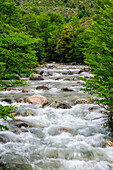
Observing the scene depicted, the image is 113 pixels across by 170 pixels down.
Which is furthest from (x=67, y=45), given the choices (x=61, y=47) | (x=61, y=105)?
(x=61, y=105)

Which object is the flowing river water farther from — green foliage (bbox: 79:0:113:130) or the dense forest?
green foliage (bbox: 79:0:113:130)

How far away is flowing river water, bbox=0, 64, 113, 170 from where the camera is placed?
5529 mm

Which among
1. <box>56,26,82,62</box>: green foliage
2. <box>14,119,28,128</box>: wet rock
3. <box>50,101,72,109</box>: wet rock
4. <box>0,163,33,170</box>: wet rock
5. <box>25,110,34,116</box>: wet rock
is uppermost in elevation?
<box>0,163,33,170</box>: wet rock

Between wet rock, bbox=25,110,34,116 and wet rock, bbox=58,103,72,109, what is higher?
wet rock, bbox=25,110,34,116

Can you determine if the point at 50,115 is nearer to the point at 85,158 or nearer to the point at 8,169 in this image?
the point at 85,158

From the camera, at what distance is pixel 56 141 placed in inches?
277

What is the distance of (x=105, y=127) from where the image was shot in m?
8.02

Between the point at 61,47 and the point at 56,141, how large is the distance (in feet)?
154

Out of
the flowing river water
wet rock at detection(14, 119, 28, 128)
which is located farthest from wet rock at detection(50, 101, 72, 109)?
wet rock at detection(14, 119, 28, 128)

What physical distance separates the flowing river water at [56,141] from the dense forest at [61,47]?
106 cm

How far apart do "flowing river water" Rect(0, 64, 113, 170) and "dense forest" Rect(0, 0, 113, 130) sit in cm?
106

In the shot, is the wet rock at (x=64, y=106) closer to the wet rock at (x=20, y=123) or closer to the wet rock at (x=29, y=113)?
the wet rock at (x=29, y=113)

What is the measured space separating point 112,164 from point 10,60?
14.5 ft

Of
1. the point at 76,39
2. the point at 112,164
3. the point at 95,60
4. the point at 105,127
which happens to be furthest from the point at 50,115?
the point at 76,39
